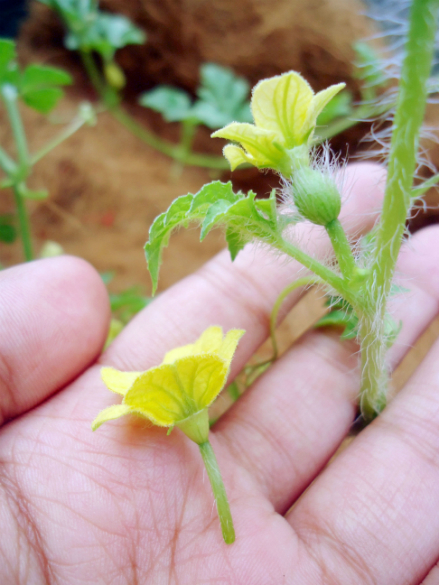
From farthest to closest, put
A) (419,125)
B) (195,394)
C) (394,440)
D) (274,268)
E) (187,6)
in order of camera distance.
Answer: (187,6) → (274,268) → (394,440) → (195,394) → (419,125)

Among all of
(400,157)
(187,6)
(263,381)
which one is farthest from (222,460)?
(187,6)

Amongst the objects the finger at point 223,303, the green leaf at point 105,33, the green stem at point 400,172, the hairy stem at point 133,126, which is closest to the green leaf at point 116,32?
the green leaf at point 105,33

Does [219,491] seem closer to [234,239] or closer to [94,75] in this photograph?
[234,239]

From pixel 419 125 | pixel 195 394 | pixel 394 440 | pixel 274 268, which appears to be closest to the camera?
pixel 419 125

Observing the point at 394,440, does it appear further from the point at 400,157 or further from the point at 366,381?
the point at 400,157

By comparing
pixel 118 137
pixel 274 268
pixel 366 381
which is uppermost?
pixel 118 137

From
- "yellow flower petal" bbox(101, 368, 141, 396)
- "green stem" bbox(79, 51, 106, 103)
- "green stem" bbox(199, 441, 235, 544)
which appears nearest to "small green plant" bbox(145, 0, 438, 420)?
"yellow flower petal" bbox(101, 368, 141, 396)

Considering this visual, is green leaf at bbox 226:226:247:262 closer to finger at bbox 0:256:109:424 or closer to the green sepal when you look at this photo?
the green sepal
